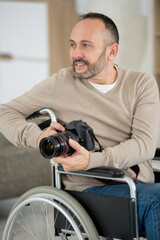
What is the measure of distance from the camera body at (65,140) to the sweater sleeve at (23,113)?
20 centimetres

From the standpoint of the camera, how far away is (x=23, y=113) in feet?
5.58

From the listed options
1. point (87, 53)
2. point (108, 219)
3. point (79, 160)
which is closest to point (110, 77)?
point (87, 53)

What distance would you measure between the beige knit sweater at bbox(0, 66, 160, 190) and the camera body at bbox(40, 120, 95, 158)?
0.17 m

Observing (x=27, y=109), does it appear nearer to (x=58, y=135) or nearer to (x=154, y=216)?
(x=58, y=135)

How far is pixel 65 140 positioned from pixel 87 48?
471 mm

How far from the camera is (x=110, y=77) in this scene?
172cm

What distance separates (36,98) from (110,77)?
0.31 metres

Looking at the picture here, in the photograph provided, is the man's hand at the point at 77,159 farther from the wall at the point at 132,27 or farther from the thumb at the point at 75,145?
the wall at the point at 132,27

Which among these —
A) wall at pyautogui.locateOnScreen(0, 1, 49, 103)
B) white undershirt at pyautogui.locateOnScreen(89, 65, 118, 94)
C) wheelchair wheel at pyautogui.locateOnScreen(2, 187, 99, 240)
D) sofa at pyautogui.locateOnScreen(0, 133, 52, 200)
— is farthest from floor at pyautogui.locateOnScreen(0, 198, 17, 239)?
wall at pyautogui.locateOnScreen(0, 1, 49, 103)

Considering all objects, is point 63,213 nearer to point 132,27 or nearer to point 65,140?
point 65,140

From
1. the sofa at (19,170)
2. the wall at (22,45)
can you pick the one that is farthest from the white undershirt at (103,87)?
the wall at (22,45)

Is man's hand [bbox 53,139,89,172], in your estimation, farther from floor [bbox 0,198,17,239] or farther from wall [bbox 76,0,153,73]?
wall [bbox 76,0,153,73]

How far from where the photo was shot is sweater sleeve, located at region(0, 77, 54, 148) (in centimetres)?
159

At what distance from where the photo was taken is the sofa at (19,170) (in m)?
2.73
